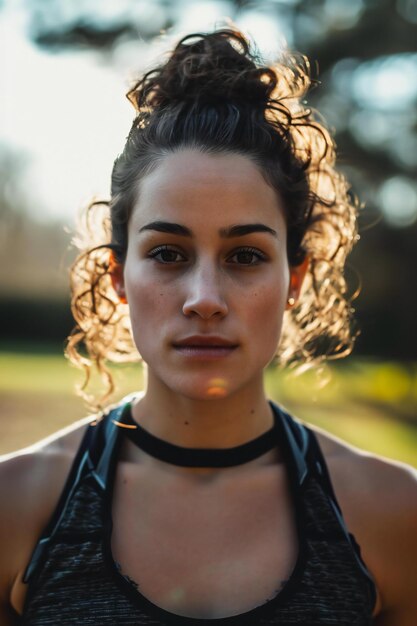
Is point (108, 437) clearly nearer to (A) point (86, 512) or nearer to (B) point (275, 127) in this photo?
(A) point (86, 512)

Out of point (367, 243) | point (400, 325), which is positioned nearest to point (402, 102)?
point (367, 243)

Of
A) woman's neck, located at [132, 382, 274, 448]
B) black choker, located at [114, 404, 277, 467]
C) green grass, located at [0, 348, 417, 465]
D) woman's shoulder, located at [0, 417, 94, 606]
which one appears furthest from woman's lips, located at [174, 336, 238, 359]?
green grass, located at [0, 348, 417, 465]

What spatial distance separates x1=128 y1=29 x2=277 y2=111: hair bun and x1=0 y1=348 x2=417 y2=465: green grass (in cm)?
335

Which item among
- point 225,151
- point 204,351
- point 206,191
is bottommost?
point 204,351

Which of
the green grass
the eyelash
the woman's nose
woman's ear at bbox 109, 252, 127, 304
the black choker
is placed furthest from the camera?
the green grass

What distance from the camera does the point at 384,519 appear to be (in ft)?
6.65

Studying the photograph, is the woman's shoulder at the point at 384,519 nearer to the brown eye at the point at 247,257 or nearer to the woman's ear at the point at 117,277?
the brown eye at the point at 247,257

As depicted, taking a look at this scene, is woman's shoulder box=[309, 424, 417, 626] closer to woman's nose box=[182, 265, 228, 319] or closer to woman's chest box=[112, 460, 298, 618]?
woman's chest box=[112, 460, 298, 618]

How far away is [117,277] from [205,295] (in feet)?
1.82

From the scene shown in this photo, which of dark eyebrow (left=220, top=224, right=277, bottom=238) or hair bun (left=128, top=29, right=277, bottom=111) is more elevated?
hair bun (left=128, top=29, right=277, bottom=111)

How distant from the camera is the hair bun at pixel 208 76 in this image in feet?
7.23

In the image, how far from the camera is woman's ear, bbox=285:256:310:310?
7.68ft

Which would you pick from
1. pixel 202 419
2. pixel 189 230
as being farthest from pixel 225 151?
pixel 202 419

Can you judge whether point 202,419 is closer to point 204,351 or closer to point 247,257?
point 204,351
